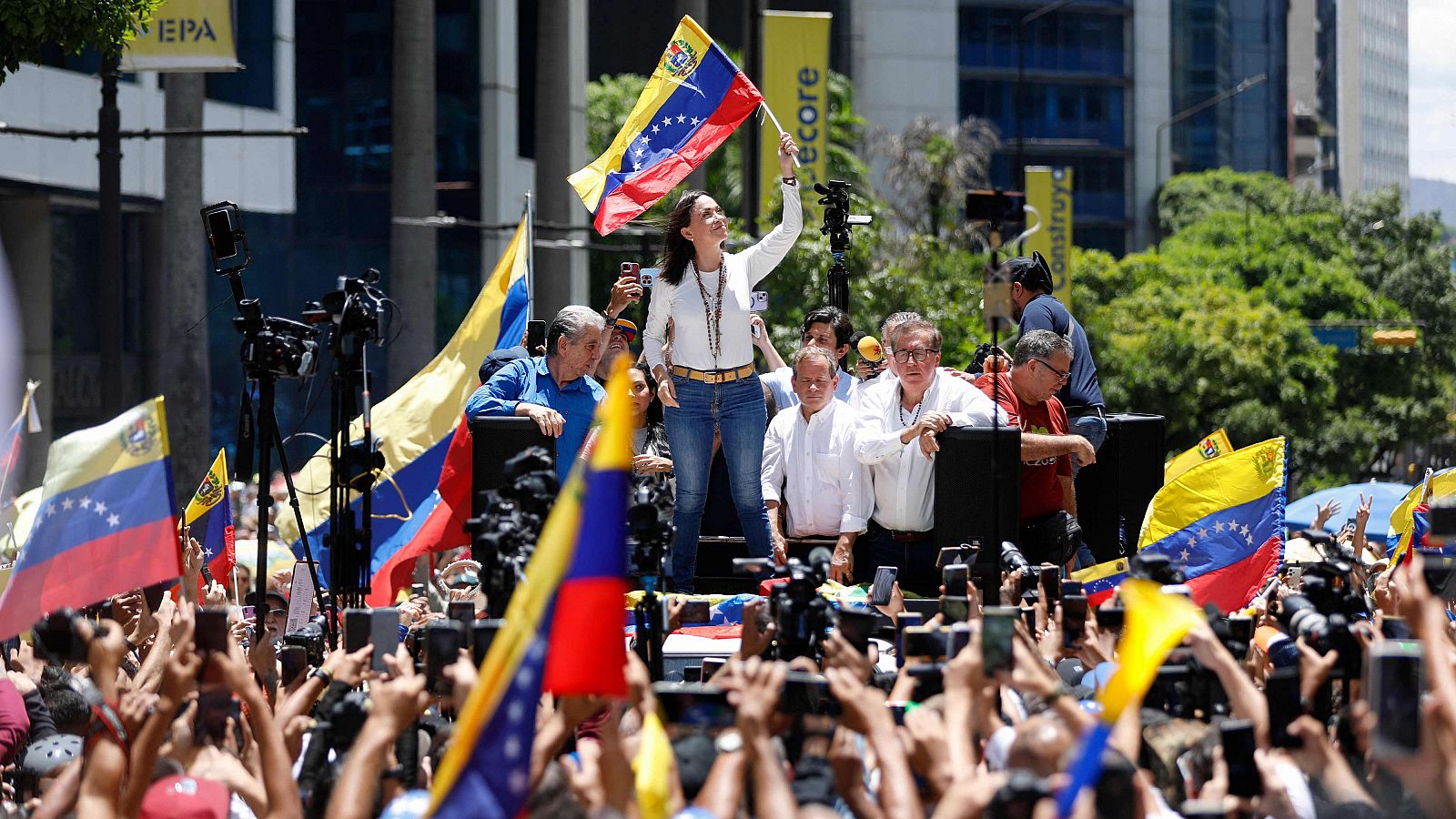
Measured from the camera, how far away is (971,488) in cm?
819

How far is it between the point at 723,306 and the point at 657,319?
33cm

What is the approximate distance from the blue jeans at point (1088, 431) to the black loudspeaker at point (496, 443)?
2.56 m

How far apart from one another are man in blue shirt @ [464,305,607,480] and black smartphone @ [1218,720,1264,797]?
15.2ft

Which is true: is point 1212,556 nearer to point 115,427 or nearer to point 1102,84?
point 115,427

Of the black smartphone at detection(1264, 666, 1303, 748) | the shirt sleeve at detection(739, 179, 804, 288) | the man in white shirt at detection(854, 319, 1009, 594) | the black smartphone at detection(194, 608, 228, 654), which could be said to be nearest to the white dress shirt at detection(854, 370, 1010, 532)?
the man in white shirt at detection(854, 319, 1009, 594)

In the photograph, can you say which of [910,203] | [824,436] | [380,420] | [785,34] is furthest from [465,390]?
[910,203]

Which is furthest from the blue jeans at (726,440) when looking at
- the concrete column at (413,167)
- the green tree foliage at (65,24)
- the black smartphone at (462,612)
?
the concrete column at (413,167)

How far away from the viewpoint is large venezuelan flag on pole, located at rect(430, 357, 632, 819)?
385 centimetres

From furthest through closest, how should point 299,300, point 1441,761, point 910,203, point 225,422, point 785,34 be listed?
point 910,203
point 299,300
point 225,422
point 785,34
point 1441,761

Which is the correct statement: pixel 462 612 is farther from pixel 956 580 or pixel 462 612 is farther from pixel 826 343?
pixel 826 343

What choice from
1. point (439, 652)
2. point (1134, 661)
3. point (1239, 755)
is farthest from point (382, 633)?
point (1239, 755)

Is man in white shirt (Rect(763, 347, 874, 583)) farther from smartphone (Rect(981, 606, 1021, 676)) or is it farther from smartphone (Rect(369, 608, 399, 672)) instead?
smartphone (Rect(981, 606, 1021, 676))

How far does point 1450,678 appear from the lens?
4215mm

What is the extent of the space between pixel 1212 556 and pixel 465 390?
6.11 metres
